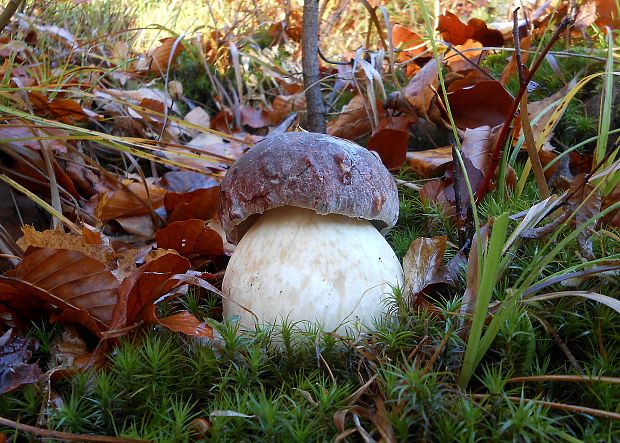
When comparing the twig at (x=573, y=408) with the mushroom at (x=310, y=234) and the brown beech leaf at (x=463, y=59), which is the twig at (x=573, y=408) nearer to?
the mushroom at (x=310, y=234)

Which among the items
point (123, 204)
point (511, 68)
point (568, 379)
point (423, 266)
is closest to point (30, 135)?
point (123, 204)

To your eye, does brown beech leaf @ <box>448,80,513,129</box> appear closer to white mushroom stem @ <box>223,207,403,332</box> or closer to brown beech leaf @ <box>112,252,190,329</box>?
white mushroom stem @ <box>223,207,403,332</box>

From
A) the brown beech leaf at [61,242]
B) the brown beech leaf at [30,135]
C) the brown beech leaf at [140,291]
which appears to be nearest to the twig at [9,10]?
the brown beech leaf at [30,135]

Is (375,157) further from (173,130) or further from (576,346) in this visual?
(173,130)

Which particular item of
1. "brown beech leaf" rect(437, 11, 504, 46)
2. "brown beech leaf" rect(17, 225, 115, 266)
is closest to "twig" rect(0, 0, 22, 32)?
"brown beech leaf" rect(17, 225, 115, 266)

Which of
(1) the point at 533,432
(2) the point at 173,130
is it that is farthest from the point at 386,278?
(2) the point at 173,130

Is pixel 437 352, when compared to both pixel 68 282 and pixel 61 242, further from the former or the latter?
pixel 61 242
